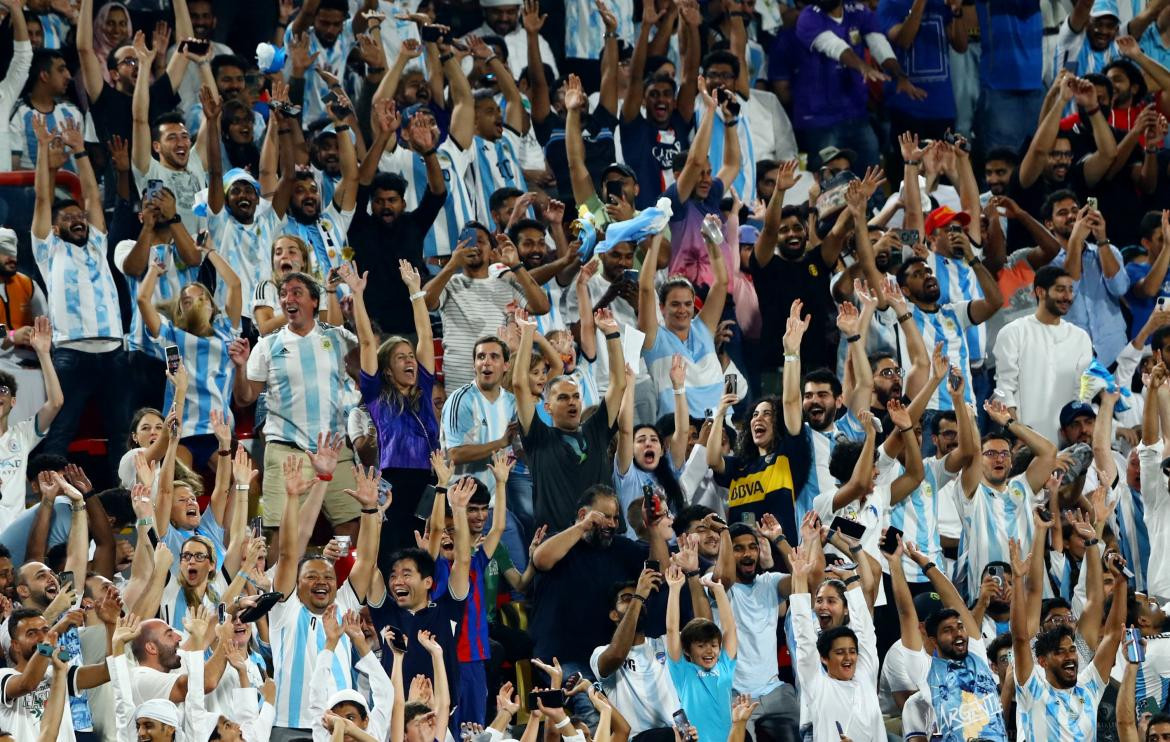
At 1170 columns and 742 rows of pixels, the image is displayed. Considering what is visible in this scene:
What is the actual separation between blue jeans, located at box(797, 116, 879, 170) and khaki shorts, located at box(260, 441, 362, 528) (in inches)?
194

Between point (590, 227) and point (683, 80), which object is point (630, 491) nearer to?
point (590, 227)

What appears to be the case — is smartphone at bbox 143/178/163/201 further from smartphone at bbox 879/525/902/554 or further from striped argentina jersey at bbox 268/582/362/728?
smartphone at bbox 879/525/902/554

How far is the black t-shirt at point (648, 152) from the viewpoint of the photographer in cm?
1591

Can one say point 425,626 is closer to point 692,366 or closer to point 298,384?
point 298,384

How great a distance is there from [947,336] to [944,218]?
0.96 metres

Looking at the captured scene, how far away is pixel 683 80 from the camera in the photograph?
647 inches

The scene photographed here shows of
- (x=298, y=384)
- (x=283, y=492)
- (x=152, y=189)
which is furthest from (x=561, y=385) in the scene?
(x=152, y=189)

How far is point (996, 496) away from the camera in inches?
Result: 551

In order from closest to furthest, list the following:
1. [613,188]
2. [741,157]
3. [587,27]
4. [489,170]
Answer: [613,188]
[489,170]
[741,157]
[587,27]

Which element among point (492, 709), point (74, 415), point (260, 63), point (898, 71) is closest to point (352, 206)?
point (260, 63)

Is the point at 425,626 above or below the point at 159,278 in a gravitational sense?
Answer: below

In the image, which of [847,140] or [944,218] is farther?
[847,140]

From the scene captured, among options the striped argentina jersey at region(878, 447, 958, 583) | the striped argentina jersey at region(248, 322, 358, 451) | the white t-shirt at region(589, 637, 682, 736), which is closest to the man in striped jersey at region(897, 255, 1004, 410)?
the striped argentina jersey at region(878, 447, 958, 583)

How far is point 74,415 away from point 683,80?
4.99 metres
